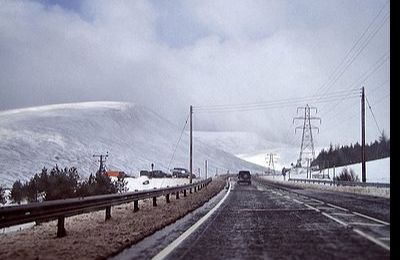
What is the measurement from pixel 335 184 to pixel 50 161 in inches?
2640

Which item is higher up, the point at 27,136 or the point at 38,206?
the point at 27,136

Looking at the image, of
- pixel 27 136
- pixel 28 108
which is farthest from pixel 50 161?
pixel 28 108

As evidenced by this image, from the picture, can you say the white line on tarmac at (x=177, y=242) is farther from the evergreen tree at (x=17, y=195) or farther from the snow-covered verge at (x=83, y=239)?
the evergreen tree at (x=17, y=195)

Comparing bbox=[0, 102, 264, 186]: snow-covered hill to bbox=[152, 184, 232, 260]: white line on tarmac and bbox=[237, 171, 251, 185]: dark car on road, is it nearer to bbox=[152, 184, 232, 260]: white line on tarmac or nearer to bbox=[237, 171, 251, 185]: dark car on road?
bbox=[237, 171, 251, 185]: dark car on road

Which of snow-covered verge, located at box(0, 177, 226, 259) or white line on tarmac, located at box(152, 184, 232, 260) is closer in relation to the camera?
white line on tarmac, located at box(152, 184, 232, 260)

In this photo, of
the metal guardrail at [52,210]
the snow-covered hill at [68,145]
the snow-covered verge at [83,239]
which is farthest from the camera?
the snow-covered hill at [68,145]

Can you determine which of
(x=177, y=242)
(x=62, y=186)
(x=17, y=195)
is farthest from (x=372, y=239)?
(x=17, y=195)

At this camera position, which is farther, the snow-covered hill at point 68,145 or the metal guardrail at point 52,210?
the snow-covered hill at point 68,145

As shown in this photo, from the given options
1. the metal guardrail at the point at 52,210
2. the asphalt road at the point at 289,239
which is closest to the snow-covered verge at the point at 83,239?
the metal guardrail at the point at 52,210

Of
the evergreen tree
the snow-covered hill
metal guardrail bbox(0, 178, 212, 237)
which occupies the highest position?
the snow-covered hill

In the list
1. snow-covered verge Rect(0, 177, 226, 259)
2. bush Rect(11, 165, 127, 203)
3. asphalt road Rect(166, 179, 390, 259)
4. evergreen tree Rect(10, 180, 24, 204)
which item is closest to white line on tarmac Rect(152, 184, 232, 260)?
asphalt road Rect(166, 179, 390, 259)

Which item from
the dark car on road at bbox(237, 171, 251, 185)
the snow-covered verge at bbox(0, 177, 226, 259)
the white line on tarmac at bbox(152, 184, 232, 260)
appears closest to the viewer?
the white line on tarmac at bbox(152, 184, 232, 260)

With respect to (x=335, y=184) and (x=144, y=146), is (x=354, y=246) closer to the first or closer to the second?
(x=335, y=184)

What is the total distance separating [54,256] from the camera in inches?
395
